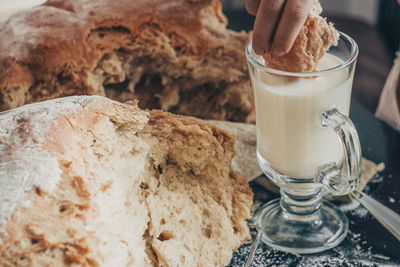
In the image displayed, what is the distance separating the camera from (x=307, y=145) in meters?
1.35

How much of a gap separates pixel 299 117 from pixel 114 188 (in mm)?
505

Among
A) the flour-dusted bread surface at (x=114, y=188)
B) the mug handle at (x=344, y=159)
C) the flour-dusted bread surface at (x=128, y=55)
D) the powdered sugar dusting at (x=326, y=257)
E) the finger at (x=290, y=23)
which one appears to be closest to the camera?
the flour-dusted bread surface at (x=114, y=188)

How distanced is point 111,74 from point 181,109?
31 centimetres

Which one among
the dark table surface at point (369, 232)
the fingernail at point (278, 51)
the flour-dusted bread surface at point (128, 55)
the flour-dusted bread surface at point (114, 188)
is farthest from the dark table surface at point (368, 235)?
the fingernail at point (278, 51)

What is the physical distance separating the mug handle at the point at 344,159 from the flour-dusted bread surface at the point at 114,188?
8.9 inches

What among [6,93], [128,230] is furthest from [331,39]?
[6,93]

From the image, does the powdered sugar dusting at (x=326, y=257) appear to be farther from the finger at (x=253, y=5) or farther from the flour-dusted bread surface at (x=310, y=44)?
the finger at (x=253, y=5)

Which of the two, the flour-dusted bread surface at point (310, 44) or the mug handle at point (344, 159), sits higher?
the flour-dusted bread surface at point (310, 44)

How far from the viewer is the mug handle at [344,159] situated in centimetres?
124

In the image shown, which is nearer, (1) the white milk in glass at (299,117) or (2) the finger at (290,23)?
(2) the finger at (290,23)

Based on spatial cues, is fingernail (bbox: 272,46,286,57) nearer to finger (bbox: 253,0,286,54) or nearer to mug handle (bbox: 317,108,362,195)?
finger (bbox: 253,0,286,54)

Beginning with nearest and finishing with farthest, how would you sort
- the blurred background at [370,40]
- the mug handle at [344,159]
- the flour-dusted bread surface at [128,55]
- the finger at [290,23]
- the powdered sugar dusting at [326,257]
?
the finger at [290,23]
the mug handle at [344,159]
the powdered sugar dusting at [326,257]
the flour-dusted bread surface at [128,55]
the blurred background at [370,40]

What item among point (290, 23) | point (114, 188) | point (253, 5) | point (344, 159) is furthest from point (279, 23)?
point (114, 188)

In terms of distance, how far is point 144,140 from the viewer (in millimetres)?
1281
